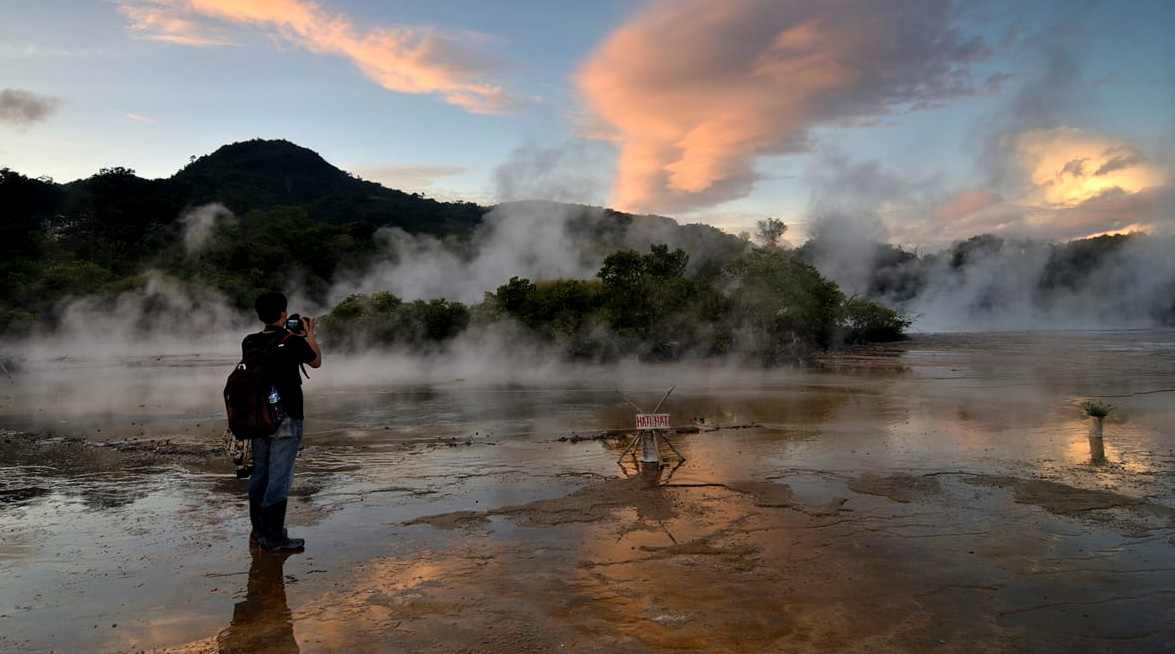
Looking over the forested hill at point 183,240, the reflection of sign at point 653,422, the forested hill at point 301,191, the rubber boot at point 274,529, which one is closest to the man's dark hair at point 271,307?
the rubber boot at point 274,529

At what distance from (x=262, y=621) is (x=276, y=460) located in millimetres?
1370

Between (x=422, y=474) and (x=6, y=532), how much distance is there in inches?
167

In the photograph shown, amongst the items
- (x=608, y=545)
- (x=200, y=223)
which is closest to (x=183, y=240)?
(x=200, y=223)

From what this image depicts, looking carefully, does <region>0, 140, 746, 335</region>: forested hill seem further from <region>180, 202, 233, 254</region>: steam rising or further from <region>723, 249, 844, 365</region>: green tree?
→ <region>723, 249, 844, 365</region>: green tree

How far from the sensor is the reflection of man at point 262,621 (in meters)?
4.17

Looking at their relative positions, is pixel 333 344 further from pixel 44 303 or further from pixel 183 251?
pixel 183 251

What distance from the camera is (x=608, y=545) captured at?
20.0 ft

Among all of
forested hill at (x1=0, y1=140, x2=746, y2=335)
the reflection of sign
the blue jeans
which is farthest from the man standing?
forested hill at (x1=0, y1=140, x2=746, y2=335)

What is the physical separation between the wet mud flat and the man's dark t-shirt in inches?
51.5

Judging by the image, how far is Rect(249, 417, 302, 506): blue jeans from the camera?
5531 millimetres

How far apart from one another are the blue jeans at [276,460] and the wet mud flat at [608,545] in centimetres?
60

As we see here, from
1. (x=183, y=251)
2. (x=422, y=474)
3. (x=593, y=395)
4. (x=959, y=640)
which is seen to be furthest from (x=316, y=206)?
(x=959, y=640)

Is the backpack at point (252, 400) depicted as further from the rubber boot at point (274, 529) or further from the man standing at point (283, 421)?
the rubber boot at point (274, 529)

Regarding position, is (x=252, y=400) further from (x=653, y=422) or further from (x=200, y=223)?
(x=200, y=223)
